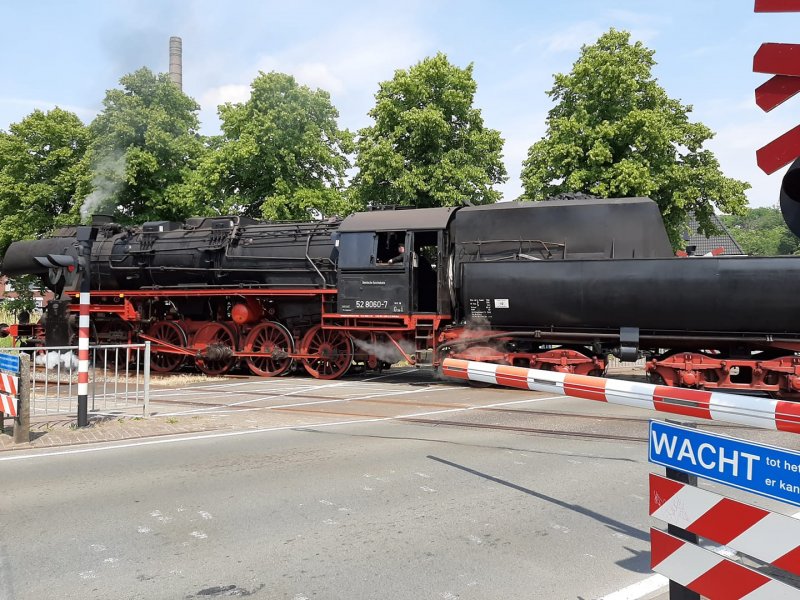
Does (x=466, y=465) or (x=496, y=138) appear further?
(x=496, y=138)

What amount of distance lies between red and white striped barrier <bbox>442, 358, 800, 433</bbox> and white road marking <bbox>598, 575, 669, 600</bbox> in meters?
1.01

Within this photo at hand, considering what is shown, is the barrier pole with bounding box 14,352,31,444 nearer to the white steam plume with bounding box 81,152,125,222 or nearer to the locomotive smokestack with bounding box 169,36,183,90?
the white steam plume with bounding box 81,152,125,222

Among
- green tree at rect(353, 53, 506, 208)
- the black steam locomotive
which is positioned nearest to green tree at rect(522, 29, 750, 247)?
green tree at rect(353, 53, 506, 208)

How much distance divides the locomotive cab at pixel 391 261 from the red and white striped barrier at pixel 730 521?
35.1 ft

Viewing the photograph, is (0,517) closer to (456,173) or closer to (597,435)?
(597,435)

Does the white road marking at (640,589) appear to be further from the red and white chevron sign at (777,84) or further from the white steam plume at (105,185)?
the white steam plume at (105,185)

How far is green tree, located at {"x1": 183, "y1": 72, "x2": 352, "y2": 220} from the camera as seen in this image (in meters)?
25.7

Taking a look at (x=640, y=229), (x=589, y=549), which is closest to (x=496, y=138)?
(x=640, y=229)

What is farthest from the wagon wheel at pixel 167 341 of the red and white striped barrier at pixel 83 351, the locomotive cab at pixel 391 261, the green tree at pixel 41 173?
the green tree at pixel 41 173

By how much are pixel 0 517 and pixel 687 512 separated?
4.95 m

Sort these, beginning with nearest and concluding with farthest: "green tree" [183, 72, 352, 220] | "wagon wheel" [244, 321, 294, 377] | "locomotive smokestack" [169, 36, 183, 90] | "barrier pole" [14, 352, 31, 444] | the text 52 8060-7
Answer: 1. "barrier pole" [14, 352, 31, 444]
2. the text 52 8060-7
3. "wagon wheel" [244, 321, 294, 377]
4. "green tree" [183, 72, 352, 220]
5. "locomotive smokestack" [169, 36, 183, 90]

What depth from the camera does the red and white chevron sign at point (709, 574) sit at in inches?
96.1

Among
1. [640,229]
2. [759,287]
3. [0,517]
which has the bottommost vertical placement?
[0,517]

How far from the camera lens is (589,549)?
14.5 feet
